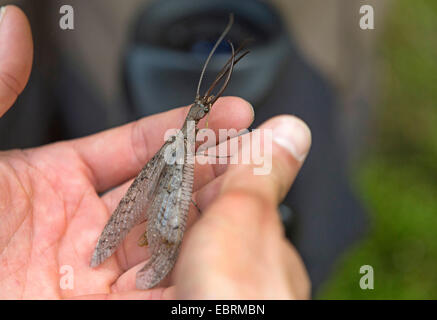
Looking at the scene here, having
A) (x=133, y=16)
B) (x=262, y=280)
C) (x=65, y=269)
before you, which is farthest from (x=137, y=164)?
(x=133, y=16)

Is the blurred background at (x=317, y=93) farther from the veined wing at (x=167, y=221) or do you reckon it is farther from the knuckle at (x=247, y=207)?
the knuckle at (x=247, y=207)

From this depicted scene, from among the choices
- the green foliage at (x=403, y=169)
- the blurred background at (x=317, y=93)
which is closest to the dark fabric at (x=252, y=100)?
the blurred background at (x=317, y=93)

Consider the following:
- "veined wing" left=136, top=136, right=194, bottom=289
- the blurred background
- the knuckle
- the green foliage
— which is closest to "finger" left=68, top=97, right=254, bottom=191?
"veined wing" left=136, top=136, right=194, bottom=289

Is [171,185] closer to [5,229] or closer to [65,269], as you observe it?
[65,269]

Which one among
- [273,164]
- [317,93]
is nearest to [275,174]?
[273,164]

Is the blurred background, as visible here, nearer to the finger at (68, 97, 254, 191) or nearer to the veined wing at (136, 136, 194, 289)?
the finger at (68, 97, 254, 191)

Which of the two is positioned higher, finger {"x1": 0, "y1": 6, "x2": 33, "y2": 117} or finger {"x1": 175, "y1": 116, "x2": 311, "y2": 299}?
finger {"x1": 0, "y1": 6, "x2": 33, "y2": 117}
